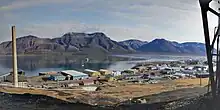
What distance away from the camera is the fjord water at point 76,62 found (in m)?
4.51

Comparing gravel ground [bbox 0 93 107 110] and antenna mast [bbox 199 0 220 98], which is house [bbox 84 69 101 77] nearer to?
gravel ground [bbox 0 93 107 110]

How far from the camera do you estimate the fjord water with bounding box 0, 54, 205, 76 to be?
451 cm

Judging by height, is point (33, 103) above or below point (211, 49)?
below

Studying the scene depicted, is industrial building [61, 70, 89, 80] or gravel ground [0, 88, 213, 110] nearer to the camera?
gravel ground [0, 88, 213, 110]

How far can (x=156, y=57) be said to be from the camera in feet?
14.0

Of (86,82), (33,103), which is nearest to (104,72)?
(86,82)

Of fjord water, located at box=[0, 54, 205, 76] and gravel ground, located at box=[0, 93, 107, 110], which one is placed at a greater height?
fjord water, located at box=[0, 54, 205, 76]

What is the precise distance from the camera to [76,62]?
5.15 metres

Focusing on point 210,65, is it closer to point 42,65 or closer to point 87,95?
point 87,95

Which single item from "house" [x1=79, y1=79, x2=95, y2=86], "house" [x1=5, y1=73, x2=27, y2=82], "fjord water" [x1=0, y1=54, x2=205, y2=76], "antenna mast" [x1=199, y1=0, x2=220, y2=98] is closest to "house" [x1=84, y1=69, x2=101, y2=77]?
"fjord water" [x1=0, y1=54, x2=205, y2=76]

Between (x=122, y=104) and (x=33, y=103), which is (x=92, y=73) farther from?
(x=122, y=104)

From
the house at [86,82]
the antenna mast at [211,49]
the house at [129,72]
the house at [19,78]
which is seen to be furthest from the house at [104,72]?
the antenna mast at [211,49]

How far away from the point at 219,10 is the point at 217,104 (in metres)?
0.64

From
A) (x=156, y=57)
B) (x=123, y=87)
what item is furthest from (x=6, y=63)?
(x=156, y=57)
